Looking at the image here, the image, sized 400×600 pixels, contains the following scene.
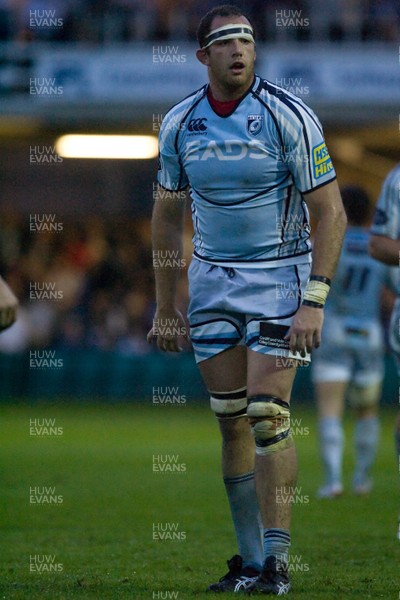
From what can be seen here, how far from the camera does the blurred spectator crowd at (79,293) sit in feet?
70.3

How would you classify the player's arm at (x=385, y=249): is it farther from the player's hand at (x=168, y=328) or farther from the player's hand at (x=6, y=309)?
the player's hand at (x=6, y=309)

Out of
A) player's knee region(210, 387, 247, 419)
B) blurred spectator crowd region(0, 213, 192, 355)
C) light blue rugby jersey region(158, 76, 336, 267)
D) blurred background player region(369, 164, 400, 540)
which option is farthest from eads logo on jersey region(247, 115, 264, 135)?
blurred spectator crowd region(0, 213, 192, 355)

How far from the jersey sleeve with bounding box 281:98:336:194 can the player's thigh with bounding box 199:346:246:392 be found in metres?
0.89

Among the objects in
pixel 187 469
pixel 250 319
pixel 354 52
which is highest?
pixel 250 319

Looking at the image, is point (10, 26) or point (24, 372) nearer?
point (24, 372)

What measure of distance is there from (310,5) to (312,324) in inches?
691

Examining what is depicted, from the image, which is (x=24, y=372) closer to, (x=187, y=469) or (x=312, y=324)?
(x=187, y=469)

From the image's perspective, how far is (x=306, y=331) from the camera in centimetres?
600

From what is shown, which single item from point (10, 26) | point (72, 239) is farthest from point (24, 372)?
point (10, 26)

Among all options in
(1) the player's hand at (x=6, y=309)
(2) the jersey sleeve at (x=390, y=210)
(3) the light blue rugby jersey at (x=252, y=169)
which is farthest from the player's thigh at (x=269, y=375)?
(2) the jersey sleeve at (x=390, y=210)

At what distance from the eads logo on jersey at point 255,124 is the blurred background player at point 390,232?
1.61 meters

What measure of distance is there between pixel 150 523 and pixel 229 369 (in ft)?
9.64

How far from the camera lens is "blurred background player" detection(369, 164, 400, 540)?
762cm

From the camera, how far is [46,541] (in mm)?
8086
